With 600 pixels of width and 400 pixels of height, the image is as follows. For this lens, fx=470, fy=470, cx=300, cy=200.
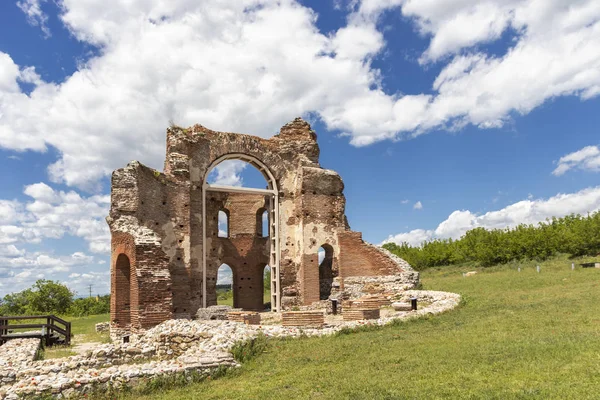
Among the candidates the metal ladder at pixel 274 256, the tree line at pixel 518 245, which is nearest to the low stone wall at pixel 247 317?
the metal ladder at pixel 274 256

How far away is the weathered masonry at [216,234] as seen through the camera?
659 inches

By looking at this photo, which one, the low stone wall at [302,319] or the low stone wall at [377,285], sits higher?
the low stone wall at [377,285]

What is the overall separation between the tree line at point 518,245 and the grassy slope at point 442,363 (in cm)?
3322

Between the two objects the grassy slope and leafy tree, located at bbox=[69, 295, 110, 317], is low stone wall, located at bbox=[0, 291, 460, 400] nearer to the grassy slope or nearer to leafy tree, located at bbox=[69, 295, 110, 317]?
the grassy slope

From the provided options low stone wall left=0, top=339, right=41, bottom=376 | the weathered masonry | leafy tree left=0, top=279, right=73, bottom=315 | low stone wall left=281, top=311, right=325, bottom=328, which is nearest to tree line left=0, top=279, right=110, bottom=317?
leafy tree left=0, top=279, right=73, bottom=315

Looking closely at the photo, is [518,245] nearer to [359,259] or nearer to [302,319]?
[359,259]

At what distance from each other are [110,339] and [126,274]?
2.39m

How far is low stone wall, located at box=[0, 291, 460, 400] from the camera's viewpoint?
774cm

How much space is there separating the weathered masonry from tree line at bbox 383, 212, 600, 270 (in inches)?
1075

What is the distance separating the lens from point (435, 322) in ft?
42.6

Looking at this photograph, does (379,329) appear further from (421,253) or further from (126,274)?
(421,253)

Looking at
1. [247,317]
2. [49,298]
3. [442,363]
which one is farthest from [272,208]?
[49,298]

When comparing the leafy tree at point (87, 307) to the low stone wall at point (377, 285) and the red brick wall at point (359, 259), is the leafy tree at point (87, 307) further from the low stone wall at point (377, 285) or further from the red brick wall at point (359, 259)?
the low stone wall at point (377, 285)

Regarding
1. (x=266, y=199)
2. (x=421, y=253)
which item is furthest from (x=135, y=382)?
(x=421, y=253)
